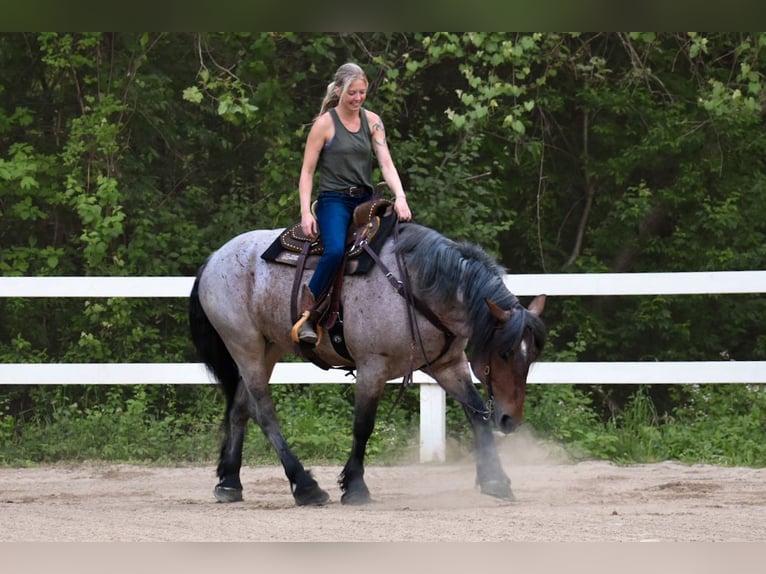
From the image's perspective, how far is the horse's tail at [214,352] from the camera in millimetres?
7281

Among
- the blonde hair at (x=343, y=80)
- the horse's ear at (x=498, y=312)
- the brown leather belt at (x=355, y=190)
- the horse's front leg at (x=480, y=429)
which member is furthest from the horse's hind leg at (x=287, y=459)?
the blonde hair at (x=343, y=80)

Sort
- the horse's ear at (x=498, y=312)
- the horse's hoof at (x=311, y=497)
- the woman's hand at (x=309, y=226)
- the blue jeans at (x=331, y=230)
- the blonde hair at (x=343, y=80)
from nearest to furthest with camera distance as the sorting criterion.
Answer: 1. the horse's ear at (x=498, y=312)
2. the blonde hair at (x=343, y=80)
3. the blue jeans at (x=331, y=230)
4. the horse's hoof at (x=311, y=497)
5. the woman's hand at (x=309, y=226)

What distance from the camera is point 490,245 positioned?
1179 centimetres

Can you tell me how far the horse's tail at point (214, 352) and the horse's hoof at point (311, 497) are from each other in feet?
3.36

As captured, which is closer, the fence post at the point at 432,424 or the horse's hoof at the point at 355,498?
the horse's hoof at the point at 355,498

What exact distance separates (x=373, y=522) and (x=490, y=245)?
6539 millimetres

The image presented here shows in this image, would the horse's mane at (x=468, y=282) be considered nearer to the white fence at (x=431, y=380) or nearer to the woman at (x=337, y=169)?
the woman at (x=337, y=169)

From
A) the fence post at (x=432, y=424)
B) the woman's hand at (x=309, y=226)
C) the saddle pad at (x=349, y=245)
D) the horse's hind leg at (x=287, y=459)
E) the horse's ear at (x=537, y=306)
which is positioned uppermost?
the woman's hand at (x=309, y=226)

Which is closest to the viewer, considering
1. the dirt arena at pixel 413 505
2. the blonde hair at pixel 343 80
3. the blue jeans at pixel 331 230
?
the dirt arena at pixel 413 505

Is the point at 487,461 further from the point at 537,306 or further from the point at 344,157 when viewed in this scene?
the point at 344,157

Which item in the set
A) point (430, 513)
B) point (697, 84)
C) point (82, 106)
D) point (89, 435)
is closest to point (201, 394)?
point (89, 435)

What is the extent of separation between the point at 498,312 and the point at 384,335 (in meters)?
0.77

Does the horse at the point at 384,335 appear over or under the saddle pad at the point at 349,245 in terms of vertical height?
under

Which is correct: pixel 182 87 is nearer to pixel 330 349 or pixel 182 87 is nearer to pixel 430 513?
pixel 330 349
